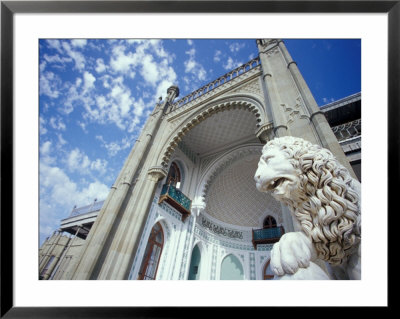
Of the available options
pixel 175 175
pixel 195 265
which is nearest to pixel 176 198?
pixel 175 175

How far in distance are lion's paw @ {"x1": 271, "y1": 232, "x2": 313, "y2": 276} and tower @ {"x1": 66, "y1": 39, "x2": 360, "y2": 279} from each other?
1.78m

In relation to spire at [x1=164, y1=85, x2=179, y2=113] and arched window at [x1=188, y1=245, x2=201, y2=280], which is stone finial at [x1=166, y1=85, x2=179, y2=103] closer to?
spire at [x1=164, y1=85, x2=179, y2=113]

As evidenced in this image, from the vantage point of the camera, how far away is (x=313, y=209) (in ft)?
2.54

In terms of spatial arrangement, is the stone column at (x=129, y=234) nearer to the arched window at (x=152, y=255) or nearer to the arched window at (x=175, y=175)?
the arched window at (x=152, y=255)

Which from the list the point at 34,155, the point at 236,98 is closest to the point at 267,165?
the point at 34,155

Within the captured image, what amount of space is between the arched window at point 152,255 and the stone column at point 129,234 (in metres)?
1.15

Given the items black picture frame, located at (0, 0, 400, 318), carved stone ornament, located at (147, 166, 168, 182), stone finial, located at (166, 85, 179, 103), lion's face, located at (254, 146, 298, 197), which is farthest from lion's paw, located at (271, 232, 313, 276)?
stone finial, located at (166, 85, 179, 103)

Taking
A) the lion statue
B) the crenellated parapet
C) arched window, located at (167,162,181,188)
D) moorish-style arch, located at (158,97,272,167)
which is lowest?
the lion statue

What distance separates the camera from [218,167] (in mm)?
6727

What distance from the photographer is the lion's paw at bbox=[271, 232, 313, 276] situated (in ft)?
2.14

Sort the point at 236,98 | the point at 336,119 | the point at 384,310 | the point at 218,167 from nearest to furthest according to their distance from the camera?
the point at 384,310 < the point at 236,98 < the point at 336,119 < the point at 218,167

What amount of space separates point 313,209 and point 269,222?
250 inches

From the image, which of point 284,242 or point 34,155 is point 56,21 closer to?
point 34,155

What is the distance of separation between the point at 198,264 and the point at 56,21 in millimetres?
6259
